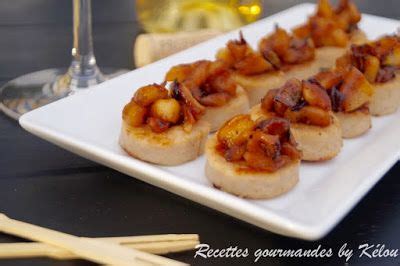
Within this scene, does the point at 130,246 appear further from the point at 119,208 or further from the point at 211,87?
the point at 211,87

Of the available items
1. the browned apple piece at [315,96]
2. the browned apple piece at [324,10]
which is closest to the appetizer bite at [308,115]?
the browned apple piece at [315,96]

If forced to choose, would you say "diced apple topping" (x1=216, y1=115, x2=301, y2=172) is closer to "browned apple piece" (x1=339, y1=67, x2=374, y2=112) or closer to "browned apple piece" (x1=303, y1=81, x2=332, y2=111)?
"browned apple piece" (x1=303, y1=81, x2=332, y2=111)

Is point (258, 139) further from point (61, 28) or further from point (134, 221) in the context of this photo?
point (61, 28)

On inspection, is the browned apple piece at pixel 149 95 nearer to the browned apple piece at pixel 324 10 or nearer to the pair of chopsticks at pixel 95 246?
the pair of chopsticks at pixel 95 246

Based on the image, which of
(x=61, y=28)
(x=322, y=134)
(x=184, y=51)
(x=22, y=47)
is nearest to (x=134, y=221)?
(x=322, y=134)

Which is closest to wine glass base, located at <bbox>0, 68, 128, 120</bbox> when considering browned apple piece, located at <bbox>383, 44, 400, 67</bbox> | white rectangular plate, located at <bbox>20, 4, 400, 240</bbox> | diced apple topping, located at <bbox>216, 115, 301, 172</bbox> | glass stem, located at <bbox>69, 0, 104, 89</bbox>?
glass stem, located at <bbox>69, 0, 104, 89</bbox>

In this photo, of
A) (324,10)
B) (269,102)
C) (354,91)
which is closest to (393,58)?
(354,91)
